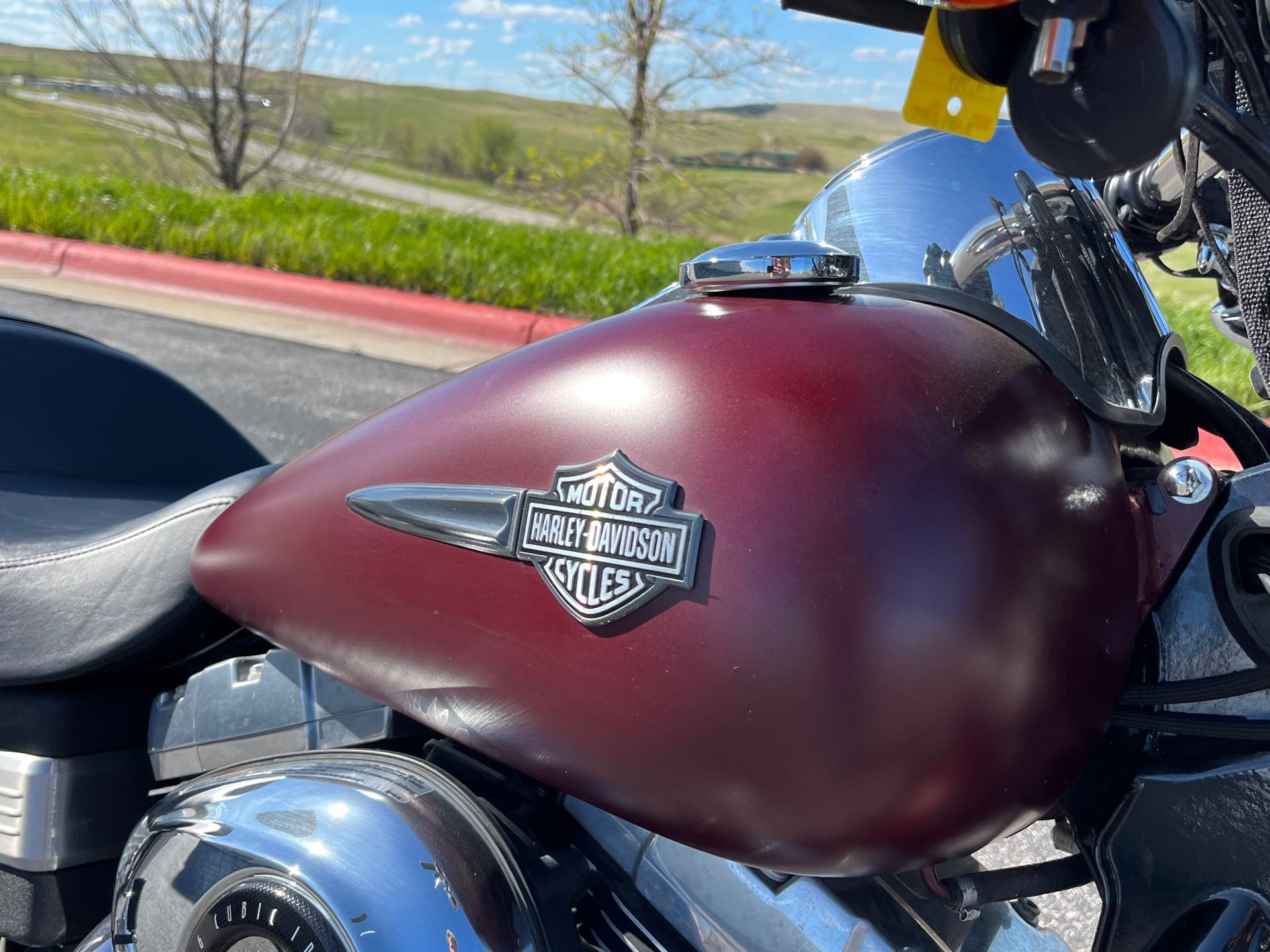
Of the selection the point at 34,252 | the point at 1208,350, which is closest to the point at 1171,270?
the point at 1208,350

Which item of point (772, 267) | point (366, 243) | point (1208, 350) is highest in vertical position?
point (772, 267)

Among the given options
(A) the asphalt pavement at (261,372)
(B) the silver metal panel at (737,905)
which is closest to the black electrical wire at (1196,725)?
(B) the silver metal panel at (737,905)

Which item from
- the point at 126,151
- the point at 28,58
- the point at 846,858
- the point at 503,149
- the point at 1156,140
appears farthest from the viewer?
the point at 28,58

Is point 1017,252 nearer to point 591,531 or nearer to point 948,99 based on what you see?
point 948,99

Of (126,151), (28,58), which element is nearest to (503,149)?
(126,151)

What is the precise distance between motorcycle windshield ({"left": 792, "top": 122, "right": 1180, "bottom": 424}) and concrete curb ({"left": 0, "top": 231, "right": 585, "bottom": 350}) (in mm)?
3747

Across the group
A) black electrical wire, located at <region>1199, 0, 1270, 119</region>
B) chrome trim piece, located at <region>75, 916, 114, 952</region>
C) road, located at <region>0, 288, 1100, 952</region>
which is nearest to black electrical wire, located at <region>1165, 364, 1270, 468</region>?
black electrical wire, located at <region>1199, 0, 1270, 119</region>

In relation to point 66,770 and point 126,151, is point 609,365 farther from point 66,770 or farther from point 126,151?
point 126,151

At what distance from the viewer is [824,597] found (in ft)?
2.46

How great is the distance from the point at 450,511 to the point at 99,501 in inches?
35.3

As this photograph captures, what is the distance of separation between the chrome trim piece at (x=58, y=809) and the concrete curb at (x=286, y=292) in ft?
11.7

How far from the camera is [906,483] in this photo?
76 centimetres

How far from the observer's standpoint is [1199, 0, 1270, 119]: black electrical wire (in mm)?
742

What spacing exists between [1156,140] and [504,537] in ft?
1.69
